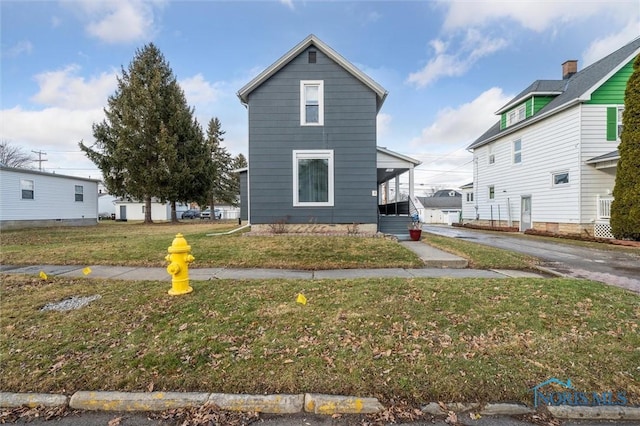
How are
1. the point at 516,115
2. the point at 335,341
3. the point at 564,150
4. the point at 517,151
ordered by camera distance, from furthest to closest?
1. the point at 516,115
2. the point at 517,151
3. the point at 564,150
4. the point at 335,341

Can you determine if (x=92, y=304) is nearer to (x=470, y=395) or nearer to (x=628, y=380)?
(x=470, y=395)

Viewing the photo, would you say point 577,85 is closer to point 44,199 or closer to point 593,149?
point 593,149

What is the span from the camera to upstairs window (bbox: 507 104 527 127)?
64.5 feet

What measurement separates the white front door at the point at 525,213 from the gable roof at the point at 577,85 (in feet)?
14.9

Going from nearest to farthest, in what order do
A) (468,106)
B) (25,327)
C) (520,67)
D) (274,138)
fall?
(25,327), (274,138), (520,67), (468,106)

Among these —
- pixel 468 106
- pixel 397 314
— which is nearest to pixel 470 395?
pixel 397 314

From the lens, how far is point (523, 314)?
3.99m

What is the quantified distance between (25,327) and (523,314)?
628cm

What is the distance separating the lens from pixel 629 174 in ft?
40.0

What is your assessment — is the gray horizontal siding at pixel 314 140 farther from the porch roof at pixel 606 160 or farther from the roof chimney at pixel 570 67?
the roof chimney at pixel 570 67

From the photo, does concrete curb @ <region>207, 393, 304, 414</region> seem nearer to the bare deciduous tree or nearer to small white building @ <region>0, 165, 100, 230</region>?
small white building @ <region>0, 165, 100, 230</region>

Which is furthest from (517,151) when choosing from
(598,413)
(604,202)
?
(598,413)

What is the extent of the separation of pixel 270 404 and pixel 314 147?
32.1ft

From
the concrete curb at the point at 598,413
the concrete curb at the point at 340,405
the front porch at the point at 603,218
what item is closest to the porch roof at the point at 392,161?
the front porch at the point at 603,218
